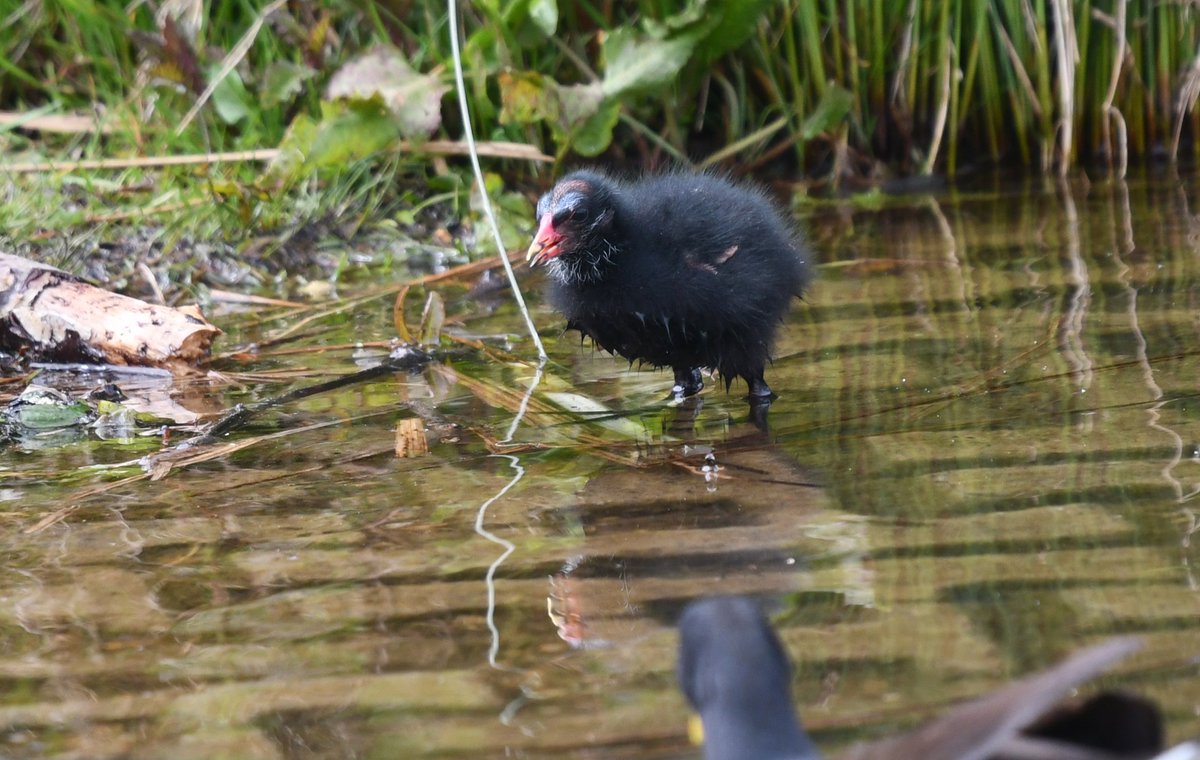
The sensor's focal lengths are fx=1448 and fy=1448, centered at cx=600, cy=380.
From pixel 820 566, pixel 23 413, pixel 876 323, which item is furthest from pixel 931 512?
pixel 23 413

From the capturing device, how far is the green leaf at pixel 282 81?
242 inches

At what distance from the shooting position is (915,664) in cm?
199

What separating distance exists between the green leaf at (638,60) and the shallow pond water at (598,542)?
5.92 ft

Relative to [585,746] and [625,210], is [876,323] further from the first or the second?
[585,746]

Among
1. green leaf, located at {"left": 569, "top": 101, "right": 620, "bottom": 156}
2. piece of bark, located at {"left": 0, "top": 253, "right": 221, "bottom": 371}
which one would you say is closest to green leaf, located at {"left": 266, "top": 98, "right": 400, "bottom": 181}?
green leaf, located at {"left": 569, "top": 101, "right": 620, "bottom": 156}

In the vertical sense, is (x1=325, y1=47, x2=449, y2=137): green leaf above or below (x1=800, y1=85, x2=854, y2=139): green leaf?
above

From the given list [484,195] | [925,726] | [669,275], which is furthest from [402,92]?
[925,726]

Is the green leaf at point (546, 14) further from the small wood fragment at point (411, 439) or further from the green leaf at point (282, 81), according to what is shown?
the small wood fragment at point (411, 439)

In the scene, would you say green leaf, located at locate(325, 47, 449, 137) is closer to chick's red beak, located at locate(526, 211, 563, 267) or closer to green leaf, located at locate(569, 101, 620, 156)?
green leaf, located at locate(569, 101, 620, 156)

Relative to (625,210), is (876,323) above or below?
below

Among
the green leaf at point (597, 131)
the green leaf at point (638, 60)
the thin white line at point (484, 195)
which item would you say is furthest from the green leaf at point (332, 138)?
the thin white line at point (484, 195)

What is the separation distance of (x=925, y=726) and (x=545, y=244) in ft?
7.66

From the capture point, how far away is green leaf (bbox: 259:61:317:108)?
6156mm

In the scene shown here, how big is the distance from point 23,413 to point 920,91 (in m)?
4.64
